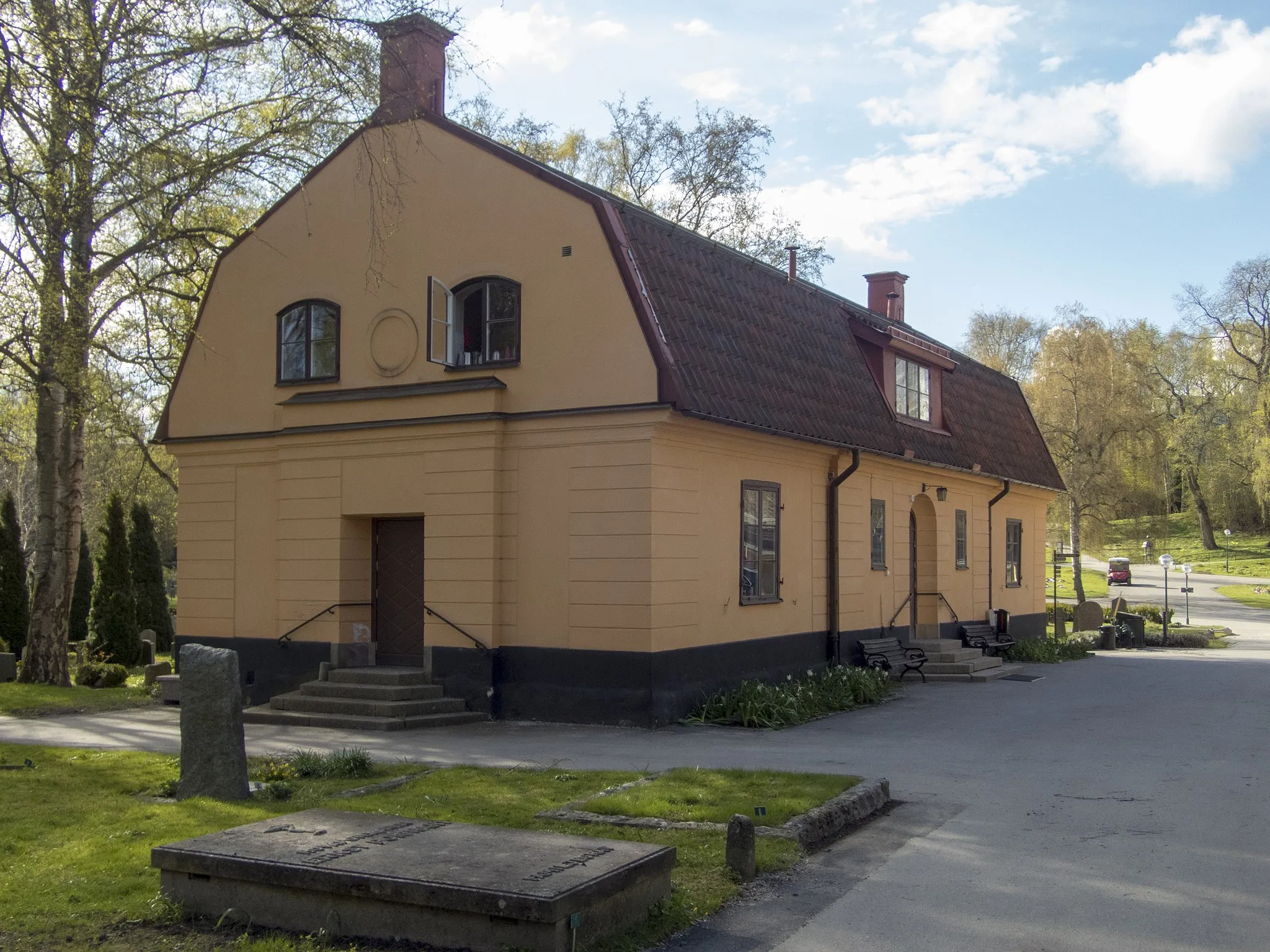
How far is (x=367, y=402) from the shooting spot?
1647 centimetres

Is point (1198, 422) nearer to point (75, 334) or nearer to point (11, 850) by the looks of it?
point (75, 334)

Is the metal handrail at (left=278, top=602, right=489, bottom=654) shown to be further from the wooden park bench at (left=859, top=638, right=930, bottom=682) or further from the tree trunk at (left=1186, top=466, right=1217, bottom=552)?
the tree trunk at (left=1186, top=466, right=1217, bottom=552)

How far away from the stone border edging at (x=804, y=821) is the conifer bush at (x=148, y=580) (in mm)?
24389

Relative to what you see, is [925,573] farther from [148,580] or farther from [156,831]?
[148,580]

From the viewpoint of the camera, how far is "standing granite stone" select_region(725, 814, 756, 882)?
7238 mm

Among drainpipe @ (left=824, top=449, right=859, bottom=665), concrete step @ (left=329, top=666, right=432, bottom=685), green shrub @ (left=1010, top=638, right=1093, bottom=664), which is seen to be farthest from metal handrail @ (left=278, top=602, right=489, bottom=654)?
green shrub @ (left=1010, top=638, right=1093, bottom=664)

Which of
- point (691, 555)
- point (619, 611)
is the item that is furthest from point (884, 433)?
point (619, 611)

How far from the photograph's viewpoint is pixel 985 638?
24703 mm

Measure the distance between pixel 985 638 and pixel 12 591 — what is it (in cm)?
2302

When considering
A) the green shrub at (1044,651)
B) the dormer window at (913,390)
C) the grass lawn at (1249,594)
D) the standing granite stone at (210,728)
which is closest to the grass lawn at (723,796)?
the standing granite stone at (210,728)

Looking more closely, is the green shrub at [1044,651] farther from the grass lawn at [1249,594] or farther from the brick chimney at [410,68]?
the grass lawn at [1249,594]

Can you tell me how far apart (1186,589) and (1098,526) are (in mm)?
4181

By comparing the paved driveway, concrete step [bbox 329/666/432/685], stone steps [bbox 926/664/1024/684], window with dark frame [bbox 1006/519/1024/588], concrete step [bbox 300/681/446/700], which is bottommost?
stone steps [bbox 926/664/1024/684]

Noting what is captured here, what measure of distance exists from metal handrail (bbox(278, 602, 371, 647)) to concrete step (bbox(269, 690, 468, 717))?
49.7 inches
